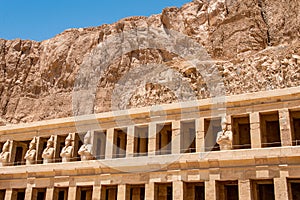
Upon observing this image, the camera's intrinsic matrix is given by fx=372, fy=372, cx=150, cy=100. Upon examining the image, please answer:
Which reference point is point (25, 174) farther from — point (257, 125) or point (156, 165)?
point (257, 125)

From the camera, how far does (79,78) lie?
111ft

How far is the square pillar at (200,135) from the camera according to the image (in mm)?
16656

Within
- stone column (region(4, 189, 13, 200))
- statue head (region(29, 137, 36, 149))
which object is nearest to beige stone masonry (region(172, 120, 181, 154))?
statue head (region(29, 137, 36, 149))

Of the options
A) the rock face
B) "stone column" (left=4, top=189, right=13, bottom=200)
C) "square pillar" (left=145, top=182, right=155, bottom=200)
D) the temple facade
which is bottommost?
"stone column" (left=4, top=189, right=13, bottom=200)

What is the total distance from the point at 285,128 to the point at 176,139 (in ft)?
15.9

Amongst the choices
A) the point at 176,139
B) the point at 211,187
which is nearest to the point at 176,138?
the point at 176,139

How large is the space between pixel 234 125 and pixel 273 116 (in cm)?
178

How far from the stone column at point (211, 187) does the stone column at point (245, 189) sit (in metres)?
1.01

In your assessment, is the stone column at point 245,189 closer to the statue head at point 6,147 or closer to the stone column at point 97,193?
the stone column at point 97,193

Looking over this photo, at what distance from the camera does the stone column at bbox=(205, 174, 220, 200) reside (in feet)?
49.9

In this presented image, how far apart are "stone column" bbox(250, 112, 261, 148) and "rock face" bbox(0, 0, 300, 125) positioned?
9810 mm

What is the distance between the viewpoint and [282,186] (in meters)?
14.1

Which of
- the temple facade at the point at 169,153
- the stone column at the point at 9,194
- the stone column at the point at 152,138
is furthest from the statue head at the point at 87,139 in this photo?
the stone column at the point at 9,194

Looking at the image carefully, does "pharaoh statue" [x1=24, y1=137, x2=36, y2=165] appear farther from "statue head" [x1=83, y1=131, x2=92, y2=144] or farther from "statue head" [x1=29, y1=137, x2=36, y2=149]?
"statue head" [x1=83, y1=131, x2=92, y2=144]
